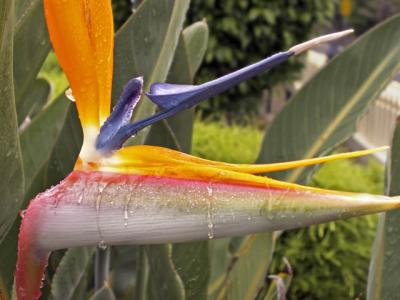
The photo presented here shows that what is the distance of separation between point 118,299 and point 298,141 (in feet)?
1.17

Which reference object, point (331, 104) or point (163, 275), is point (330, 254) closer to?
point (331, 104)

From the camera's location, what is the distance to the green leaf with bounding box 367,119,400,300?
29.1 inches

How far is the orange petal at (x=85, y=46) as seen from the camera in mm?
480

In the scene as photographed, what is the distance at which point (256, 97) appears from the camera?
482 centimetres

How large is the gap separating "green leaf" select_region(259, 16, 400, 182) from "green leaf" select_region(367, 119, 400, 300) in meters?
0.24

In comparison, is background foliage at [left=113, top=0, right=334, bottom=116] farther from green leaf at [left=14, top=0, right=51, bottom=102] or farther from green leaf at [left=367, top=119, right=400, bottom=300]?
green leaf at [left=367, top=119, right=400, bottom=300]

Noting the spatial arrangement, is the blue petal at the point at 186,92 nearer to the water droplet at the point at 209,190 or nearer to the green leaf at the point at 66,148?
the water droplet at the point at 209,190

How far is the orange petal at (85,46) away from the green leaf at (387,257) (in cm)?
35

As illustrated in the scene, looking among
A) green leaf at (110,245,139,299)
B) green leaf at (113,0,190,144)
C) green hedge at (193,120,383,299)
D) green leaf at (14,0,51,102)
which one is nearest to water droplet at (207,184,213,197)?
green leaf at (113,0,190,144)

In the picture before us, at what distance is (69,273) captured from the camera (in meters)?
0.74

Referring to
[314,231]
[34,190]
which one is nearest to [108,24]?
[34,190]

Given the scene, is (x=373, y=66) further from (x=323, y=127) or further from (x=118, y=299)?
(x=118, y=299)

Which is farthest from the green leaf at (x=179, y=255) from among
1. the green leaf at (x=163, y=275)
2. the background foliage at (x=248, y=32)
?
the background foliage at (x=248, y=32)

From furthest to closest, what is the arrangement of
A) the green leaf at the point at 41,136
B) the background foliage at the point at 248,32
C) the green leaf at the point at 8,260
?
the background foliage at the point at 248,32 < the green leaf at the point at 41,136 < the green leaf at the point at 8,260
